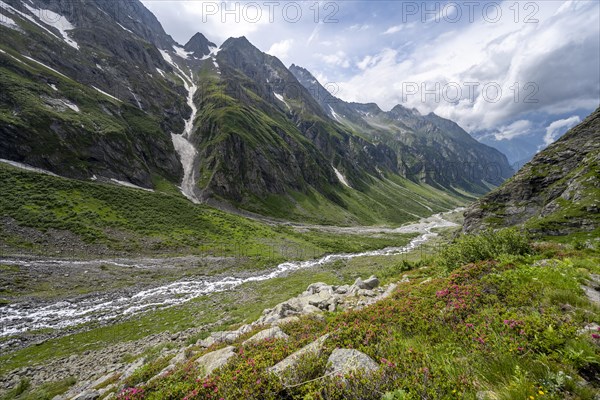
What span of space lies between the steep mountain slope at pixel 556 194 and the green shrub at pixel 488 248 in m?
31.3

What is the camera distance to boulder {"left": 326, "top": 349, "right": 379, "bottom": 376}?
5.02m

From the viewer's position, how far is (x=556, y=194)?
45.3m

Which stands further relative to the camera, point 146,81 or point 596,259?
point 146,81

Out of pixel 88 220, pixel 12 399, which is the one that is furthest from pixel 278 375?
pixel 88 220

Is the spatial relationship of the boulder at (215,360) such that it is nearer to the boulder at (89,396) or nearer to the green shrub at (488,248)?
the boulder at (89,396)

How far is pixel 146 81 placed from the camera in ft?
586

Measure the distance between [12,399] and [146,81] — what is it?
21297 centimetres

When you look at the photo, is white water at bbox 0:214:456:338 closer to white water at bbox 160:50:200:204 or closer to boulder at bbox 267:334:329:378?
boulder at bbox 267:334:329:378

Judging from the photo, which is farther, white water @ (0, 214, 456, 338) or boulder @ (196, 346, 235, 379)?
white water @ (0, 214, 456, 338)

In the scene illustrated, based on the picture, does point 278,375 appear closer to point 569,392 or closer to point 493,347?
point 493,347

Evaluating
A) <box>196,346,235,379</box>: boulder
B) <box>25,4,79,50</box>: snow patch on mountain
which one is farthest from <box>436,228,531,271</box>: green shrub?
<box>25,4,79,50</box>: snow patch on mountain

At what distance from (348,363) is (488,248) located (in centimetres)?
1262

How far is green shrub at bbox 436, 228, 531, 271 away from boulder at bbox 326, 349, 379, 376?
10852mm

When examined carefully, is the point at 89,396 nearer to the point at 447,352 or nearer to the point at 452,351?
the point at 447,352
